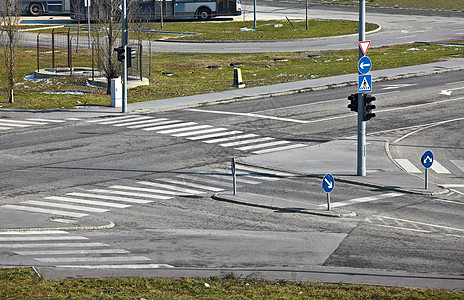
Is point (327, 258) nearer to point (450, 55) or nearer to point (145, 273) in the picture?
point (145, 273)

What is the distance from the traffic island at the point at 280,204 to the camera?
810 inches

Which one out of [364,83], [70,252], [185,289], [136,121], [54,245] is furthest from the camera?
[136,121]

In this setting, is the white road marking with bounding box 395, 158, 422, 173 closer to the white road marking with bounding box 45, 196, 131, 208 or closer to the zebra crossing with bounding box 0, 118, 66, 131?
the white road marking with bounding box 45, 196, 131, 208

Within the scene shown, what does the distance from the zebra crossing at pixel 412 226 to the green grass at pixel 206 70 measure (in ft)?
73.0

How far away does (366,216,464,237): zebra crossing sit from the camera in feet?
61.8

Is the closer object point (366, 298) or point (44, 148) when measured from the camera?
point (366, 298)

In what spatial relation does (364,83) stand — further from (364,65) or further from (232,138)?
(232,138)

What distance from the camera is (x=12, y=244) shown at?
17.3 meters

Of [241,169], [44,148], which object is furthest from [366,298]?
[44,148]

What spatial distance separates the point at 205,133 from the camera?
31859 millimetres

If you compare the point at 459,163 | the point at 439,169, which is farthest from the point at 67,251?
the point at 459,163

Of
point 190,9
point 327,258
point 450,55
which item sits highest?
point 190,9

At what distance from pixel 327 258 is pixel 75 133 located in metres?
18.1

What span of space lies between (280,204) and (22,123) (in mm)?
17015
